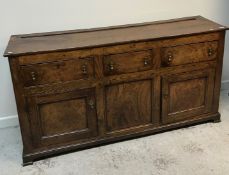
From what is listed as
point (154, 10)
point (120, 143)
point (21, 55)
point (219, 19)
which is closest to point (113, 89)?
point (120, 143)

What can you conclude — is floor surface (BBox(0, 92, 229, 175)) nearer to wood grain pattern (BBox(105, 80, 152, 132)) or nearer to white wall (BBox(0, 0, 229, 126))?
wood grain pattern (BBox(105, 80, 152, 132))

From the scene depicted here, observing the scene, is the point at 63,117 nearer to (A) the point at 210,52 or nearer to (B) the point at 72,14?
(B) the point at 72,14

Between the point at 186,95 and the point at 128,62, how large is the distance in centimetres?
56

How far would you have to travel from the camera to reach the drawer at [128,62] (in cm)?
198

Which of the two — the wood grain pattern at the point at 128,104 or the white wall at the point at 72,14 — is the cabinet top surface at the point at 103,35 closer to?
the white wall at the point at 72,14

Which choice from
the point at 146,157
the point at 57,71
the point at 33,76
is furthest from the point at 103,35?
the point at 146,157

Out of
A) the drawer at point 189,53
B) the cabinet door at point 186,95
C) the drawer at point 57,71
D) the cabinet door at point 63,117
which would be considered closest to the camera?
the drawer at point 57,71

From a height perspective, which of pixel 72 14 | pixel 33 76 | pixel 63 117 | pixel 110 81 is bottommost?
pixel 63 117

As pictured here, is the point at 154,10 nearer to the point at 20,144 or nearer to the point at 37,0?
the point at 37,0

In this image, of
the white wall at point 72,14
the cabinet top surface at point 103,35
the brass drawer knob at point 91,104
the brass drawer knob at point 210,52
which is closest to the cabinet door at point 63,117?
the brass drawer knob at point 91,104

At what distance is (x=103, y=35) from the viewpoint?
2.11 m

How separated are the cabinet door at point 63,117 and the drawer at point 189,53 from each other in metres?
0.57

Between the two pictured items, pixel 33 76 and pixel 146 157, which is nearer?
pixel 33 76

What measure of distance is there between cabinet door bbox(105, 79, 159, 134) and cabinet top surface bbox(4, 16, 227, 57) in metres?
0.31
